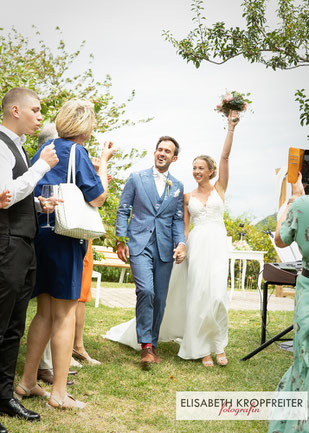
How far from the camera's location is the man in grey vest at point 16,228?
9.46 ft

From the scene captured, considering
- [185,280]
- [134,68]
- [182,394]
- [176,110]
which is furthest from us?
[176,110]

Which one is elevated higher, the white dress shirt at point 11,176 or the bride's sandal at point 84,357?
the white dress shirt at point 11,176

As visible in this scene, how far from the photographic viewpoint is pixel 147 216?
5.05 m

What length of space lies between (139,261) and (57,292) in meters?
1.68

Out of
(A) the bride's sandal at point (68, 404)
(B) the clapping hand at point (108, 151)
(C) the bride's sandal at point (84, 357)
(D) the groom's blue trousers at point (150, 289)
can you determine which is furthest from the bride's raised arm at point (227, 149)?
→ (A) the bride's sandal at point (68, 404)

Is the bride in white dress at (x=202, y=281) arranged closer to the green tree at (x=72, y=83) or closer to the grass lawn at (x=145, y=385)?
the grass lawn at (x=145, y=385)

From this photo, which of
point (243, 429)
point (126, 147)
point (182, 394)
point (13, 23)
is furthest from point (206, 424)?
point (13, 23)

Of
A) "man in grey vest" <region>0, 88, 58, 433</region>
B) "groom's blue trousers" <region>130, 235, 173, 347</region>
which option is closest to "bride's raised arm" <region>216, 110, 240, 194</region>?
"groom's blue trousers" <region>130, 235, 173, 347</region>

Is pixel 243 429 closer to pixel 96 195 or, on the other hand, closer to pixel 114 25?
pixel 96 195

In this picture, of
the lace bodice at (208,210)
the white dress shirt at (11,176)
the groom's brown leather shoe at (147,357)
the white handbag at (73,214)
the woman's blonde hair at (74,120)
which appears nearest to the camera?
the white dress shirt at (11,176)

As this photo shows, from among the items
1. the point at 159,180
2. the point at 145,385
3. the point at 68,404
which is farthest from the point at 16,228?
the point at 159,180

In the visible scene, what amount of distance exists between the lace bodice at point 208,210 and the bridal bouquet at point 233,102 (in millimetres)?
925

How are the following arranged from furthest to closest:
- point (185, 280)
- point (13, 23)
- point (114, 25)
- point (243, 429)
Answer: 1. point (114, 25)
2. point (13, 23)
3. point (185, 280)
4. point (243, 429)

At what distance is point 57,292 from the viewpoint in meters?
3.30
